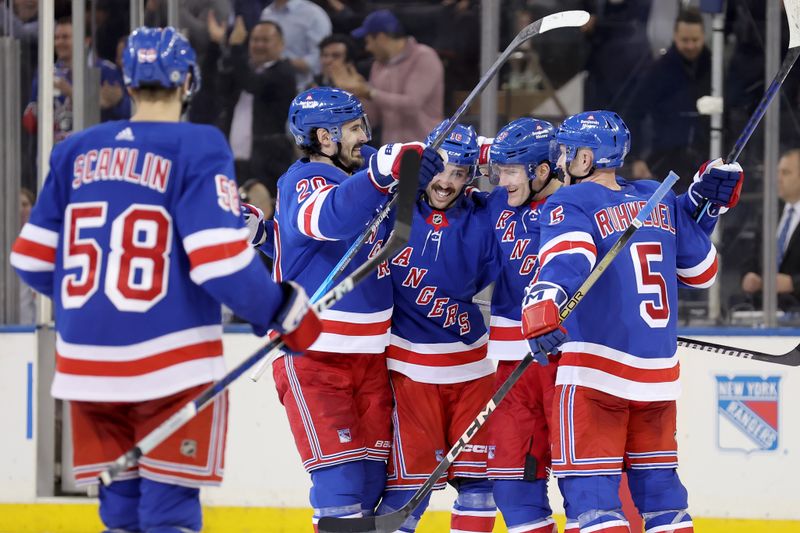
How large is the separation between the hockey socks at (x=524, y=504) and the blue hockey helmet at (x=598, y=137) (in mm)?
841

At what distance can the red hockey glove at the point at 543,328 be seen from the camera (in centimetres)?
312

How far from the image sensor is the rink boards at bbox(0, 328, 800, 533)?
179 inches

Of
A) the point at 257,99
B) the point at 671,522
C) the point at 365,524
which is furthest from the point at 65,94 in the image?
the point at 671,522

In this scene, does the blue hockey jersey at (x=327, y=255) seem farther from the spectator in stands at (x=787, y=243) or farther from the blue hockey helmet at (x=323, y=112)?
the spectator in stands at (x=787, y=243)

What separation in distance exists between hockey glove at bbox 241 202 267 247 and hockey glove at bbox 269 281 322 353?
1125 mm

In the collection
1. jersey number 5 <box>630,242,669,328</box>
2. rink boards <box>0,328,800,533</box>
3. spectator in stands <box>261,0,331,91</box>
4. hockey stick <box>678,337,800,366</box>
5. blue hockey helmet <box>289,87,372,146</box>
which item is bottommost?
rink boards <box>0,328,800,533</box>

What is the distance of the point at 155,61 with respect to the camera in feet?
8.59

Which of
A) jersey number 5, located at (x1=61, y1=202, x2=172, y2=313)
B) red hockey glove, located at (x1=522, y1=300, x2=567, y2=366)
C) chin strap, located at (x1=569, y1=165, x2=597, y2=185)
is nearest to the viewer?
jersey number 5, located at (x1=61, y1=202, x2=172, y2=313)

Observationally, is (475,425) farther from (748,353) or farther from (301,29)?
(301,29)

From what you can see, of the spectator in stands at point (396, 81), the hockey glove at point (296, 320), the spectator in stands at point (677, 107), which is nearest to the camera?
the hockey glove at point (296, 320)

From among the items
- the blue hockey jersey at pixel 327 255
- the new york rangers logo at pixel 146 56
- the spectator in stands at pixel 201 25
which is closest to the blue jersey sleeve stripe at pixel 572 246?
the blue hockey jersey at pixel 327 255

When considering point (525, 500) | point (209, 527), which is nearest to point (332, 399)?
point (525, 500)

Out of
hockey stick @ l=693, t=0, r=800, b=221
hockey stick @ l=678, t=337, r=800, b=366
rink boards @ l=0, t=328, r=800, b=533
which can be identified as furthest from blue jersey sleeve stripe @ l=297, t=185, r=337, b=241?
rink boards @ l=0, t=328, r=800, b=533

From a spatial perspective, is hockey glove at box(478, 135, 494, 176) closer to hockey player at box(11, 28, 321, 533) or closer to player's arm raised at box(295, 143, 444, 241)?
player's arm raised at box(295, 143, 444, 241)
